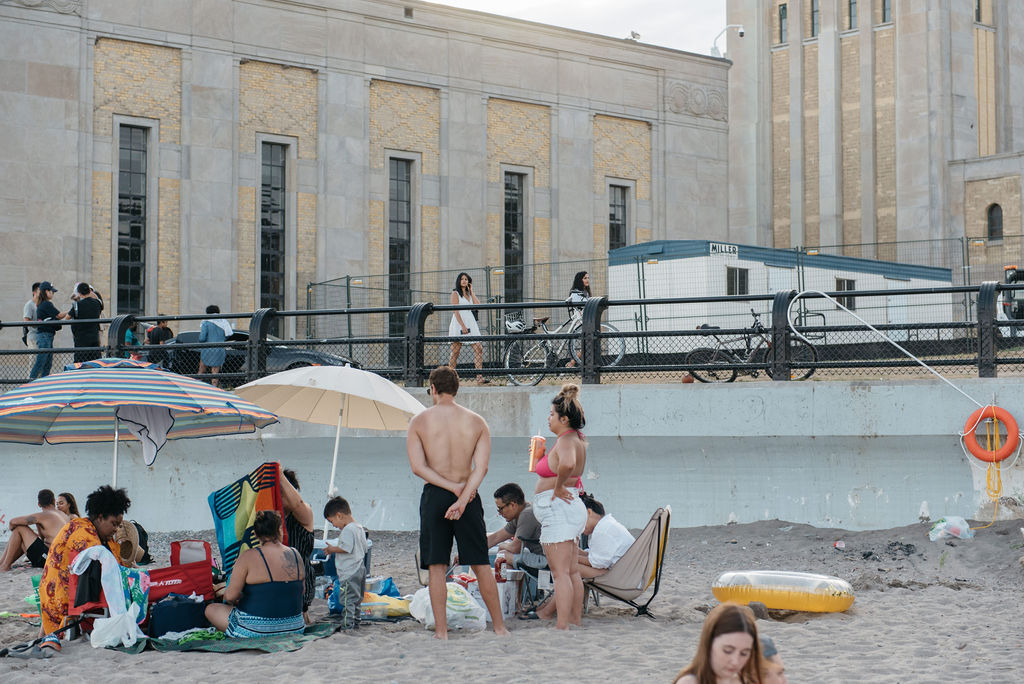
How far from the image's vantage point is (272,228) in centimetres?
3381

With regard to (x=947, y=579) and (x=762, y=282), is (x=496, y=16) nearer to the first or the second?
(x=762, y=282)

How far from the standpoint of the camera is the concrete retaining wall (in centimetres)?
1250

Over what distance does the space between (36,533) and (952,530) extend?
10.5m

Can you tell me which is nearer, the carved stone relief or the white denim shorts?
the white denim shorts

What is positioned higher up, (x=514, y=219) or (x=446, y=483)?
(x=514, y=219)

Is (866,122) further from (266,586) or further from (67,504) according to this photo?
(266,586)

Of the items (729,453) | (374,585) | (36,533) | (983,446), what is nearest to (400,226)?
(36,533)

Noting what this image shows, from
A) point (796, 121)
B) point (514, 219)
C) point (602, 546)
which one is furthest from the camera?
point (796, 121)

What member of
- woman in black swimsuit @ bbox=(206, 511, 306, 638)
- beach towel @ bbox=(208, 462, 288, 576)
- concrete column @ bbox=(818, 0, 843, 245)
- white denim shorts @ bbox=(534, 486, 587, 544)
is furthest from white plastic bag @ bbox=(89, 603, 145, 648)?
concrete column @ bbox=(818, 0, 843, 245)

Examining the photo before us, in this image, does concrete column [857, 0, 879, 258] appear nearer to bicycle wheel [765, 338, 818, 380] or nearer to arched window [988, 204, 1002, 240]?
arched window [988, 204, 1002, 240]

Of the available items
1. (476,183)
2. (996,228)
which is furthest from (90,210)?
(996,228)

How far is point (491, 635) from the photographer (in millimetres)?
9641

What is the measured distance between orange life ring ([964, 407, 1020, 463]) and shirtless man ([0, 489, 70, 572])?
31.6 feet

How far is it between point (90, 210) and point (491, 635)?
24.1m
